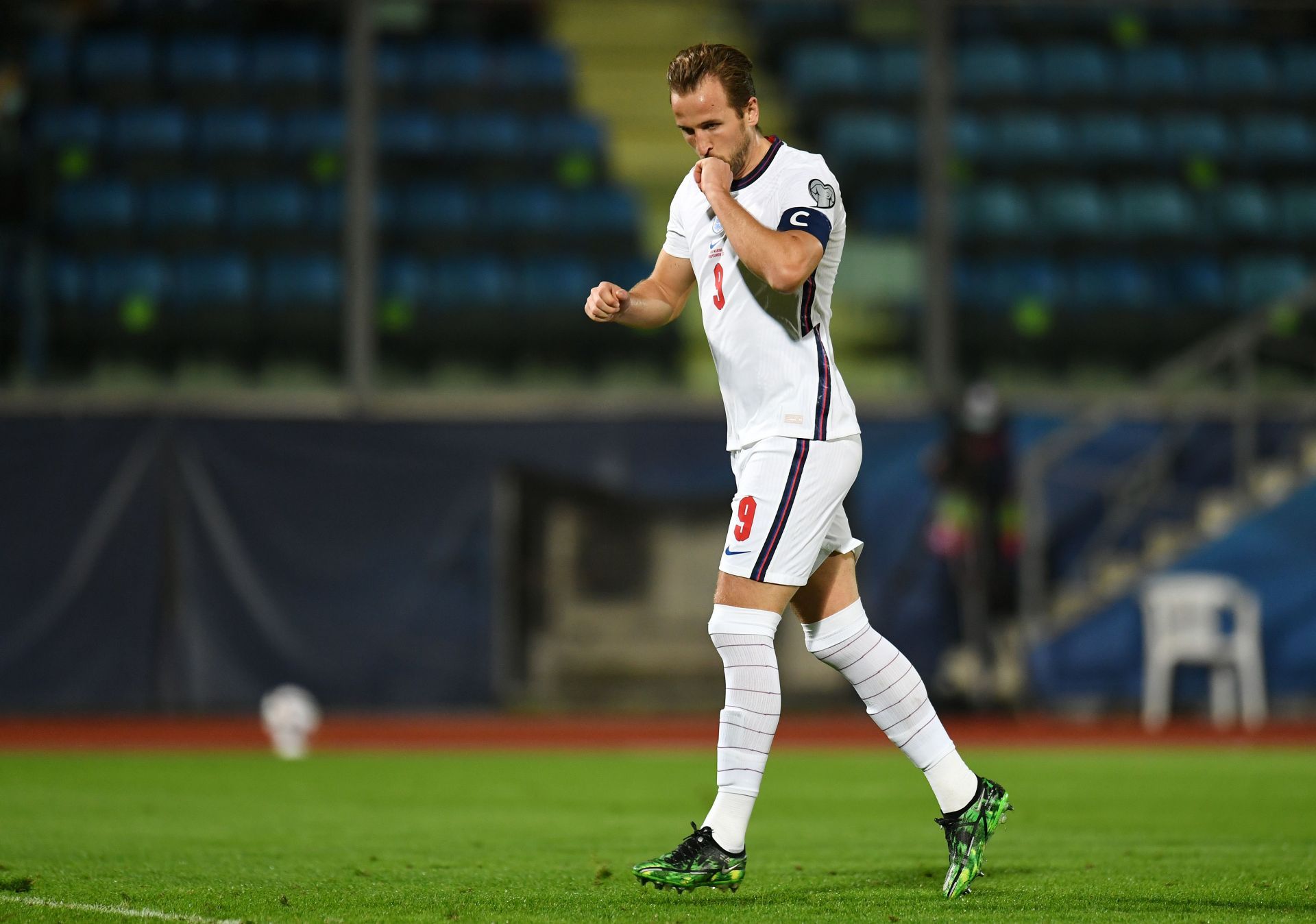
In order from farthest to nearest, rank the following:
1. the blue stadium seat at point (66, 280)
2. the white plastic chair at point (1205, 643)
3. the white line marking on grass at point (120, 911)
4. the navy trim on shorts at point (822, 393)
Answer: the blue stadium seat at point (66, 280) → the white plastic chair at point (1205, 643) → the navy trim on shorts at point (822, 393) → the white line marking on grass at point (120, 911)

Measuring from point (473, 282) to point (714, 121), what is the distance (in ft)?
37.8

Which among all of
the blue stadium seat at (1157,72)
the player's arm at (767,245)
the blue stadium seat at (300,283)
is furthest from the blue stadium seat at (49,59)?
the player's arm at (767,245)

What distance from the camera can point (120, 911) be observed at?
4043 millimetres

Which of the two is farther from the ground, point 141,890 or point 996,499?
point 996,499

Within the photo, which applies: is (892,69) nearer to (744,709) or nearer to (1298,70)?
(1298,70)

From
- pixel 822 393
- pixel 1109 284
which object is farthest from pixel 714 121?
pixel 1109 284

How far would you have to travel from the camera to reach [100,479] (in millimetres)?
14195

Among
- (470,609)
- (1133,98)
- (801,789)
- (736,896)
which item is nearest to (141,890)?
(736,896)

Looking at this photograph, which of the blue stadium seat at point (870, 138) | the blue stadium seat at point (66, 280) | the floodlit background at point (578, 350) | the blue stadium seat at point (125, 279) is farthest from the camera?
the blue stadium seat at point (870, 138)

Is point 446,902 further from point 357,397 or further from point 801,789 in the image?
point 357,397

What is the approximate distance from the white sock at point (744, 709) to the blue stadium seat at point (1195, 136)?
1362cm

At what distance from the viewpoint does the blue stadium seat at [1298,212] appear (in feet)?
53.9

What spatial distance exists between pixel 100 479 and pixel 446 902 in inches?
427

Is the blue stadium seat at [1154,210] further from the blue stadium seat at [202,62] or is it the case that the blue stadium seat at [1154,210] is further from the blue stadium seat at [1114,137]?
the blue stadium seat at [202,62]
